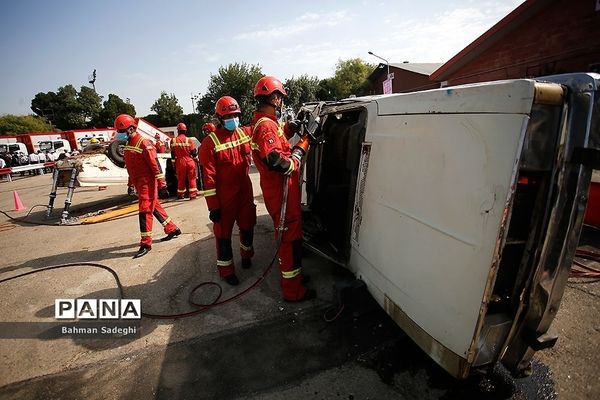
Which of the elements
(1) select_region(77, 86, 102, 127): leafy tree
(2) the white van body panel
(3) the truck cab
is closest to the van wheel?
(2) the white van body panel

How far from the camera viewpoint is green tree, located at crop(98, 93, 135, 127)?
45688 millimetres

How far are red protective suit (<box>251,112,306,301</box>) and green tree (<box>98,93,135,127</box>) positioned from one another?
50.6 metres

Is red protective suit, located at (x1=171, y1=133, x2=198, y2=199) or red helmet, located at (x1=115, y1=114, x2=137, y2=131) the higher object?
red helmet, located at (x1=115, y1=114, x2=137, y2=131)

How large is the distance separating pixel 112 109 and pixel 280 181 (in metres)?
52.8

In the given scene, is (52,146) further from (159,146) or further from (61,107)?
(61,107)

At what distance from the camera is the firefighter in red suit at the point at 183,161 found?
793 cm

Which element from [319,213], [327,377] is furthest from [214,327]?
[319,213]

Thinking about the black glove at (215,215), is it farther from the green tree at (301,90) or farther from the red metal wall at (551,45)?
the green tree at (301,90)

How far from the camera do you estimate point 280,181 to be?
3016 millimetres

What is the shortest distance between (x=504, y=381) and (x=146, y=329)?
2.97 m

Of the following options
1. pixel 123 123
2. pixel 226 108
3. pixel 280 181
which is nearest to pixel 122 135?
pixel 123 123

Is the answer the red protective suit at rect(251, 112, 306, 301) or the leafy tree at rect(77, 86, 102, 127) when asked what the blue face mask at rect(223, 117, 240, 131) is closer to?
the red protective suit at rect(251, 112, 306, 301)

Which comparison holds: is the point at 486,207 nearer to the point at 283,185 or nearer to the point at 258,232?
the point at 283,185

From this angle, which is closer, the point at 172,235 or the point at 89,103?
the point at 172,235
